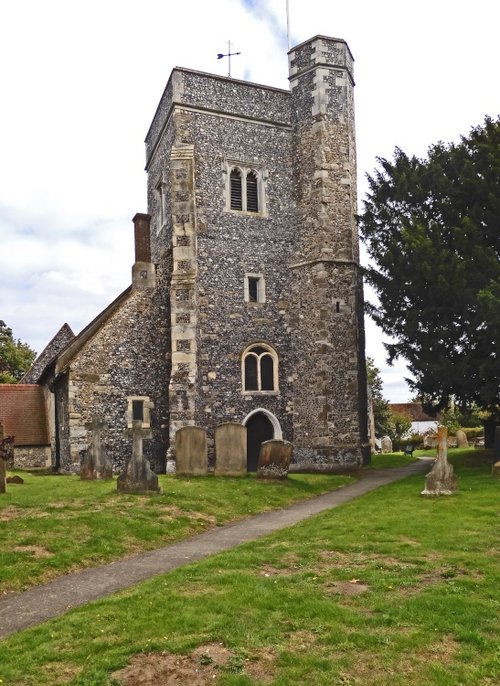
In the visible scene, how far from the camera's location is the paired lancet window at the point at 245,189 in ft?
74.3

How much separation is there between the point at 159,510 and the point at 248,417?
980cm

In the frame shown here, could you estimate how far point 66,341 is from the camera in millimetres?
31016

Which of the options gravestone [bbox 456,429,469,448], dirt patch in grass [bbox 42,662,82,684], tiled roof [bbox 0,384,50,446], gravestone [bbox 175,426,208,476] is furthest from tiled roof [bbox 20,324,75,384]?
dirt patch in grass [bbox 42,662,82,684]

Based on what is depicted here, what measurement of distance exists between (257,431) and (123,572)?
14.1 meters

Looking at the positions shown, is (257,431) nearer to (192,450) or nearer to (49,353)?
(192,450)

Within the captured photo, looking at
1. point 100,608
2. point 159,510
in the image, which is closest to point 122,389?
point 159,510

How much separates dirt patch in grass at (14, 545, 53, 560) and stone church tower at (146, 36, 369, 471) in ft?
36.4

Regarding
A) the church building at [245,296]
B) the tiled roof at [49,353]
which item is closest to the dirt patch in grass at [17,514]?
the church building at [245,296]

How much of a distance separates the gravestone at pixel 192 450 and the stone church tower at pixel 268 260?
3525 mm

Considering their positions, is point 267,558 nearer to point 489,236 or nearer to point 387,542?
point 387,542

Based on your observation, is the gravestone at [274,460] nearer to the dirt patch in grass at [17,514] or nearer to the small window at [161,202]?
the dirt patch in grass at [17,514]

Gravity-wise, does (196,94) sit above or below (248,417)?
above

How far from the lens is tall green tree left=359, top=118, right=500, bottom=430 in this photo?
17.1 meters

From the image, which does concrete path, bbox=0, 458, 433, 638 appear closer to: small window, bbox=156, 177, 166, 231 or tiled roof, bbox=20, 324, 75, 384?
small window, bbox=156, 177, 166, 231
